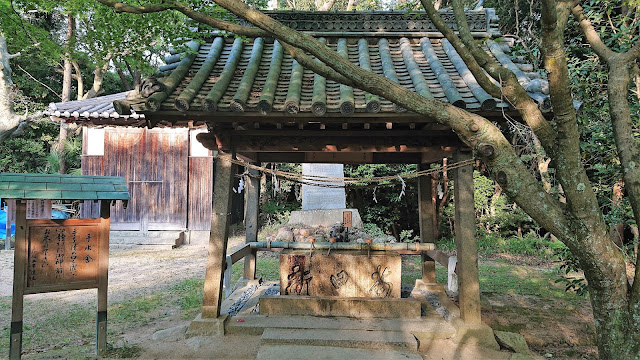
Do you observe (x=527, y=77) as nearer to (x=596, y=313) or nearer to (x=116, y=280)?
(x=596, y=313)

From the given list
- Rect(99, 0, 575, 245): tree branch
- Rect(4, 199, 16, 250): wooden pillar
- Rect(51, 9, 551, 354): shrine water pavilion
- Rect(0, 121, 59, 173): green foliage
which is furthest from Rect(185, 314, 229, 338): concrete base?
Rect(0, 121, 59, 173): green foliage

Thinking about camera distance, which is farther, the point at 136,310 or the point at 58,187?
the point at 136,310

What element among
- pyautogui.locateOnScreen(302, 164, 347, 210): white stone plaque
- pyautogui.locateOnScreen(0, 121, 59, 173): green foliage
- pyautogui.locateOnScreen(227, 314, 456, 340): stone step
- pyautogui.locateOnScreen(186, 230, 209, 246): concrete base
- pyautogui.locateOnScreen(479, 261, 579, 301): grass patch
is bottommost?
pyautogui.locateOnScreen(479, 261, 579, 301): grass patch

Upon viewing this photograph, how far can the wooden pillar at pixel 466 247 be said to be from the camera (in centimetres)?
504

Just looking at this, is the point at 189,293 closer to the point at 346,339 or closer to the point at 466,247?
the point at 346,339

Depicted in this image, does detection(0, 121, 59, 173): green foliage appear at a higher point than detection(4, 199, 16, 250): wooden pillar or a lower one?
higher

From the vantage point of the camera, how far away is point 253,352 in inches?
185

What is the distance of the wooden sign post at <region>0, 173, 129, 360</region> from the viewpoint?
434 cm

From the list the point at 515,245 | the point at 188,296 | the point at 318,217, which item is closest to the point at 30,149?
the point at 188,296

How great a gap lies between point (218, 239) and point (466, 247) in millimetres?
3334

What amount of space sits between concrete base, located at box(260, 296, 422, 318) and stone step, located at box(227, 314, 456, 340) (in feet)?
0.40

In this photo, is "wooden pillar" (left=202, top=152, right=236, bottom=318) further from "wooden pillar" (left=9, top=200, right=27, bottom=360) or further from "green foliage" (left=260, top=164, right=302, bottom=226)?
"green foliage" (left=260, top=164, right=302, bottom=226)

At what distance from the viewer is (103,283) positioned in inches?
189

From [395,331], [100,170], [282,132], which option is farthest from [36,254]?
[100,170]
